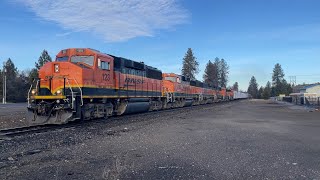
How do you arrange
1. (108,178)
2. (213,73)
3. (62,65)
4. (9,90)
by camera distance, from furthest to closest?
(213,73) → (9,90) → (62,65) → (108,178)

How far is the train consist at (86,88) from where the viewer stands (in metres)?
15.2

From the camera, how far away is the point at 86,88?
649 inches

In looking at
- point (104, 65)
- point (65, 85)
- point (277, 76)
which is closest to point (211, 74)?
point (277, 76)

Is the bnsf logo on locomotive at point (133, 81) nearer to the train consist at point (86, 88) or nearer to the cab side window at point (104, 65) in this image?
the train consist at point (86, 88)

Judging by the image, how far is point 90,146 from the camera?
9523 mm

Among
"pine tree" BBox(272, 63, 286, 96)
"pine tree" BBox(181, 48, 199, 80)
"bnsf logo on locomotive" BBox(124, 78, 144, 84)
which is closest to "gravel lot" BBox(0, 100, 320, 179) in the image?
"bnsf logo on locomotive" BBox(124, 78, 144, 84)

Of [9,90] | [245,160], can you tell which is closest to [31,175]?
[245,160]

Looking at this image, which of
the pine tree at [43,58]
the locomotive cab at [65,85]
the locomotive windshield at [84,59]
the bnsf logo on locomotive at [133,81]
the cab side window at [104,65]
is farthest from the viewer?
the pine tree at [43,58]

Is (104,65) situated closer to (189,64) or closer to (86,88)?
(86,88)

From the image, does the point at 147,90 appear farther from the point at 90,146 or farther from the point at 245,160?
the point at 245,160

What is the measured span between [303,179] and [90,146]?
579 cm

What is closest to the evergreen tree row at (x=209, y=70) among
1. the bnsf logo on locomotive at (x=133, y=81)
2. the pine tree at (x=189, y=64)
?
the pine tree at (x=189, y=64)

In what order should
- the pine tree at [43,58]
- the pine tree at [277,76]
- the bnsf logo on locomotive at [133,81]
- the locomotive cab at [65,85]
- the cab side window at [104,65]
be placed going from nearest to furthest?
the locomotive cab at [65,85] → the cab side window at [104,65] → the bnsf logo on locomotive at [133,81] → the pine tree at [43,58] → the pine tree at [277,76]

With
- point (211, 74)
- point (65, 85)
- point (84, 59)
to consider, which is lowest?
point (65, 85)
